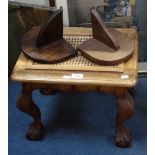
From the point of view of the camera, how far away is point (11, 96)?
1.86m

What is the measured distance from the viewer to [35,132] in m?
1.57

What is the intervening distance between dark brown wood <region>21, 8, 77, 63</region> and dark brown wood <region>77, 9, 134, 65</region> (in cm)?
7

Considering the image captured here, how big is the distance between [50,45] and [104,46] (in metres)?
0.23

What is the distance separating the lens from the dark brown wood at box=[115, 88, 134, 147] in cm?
139

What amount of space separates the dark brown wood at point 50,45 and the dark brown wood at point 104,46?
72 millimetres

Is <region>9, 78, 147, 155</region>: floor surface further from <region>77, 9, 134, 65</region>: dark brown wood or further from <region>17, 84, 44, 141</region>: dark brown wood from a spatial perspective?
<region>77, 9, 134, 65</region>: dark brown wood

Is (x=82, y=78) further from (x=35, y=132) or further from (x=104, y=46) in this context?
(x=35, y=132)

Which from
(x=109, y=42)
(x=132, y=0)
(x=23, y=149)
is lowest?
(x=23, y=149)

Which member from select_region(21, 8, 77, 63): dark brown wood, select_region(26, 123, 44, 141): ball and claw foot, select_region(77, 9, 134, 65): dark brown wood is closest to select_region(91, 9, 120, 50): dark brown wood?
select_region(77, 9, 134, 65): dark brown wood

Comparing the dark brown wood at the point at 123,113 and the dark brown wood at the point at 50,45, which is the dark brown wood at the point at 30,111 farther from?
the dark brown wood at the point at 123,113

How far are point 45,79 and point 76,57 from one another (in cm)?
18
